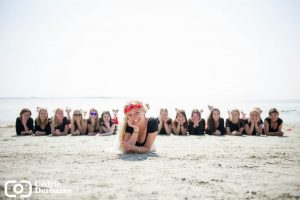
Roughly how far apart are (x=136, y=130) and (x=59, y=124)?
5747 millimetres

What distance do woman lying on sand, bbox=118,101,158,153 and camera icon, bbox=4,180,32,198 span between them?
2.47m

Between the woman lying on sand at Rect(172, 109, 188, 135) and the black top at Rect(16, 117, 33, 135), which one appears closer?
the black top at Rect(16, 117, 33, 135)

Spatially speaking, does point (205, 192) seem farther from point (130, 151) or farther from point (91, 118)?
point (91, 118)

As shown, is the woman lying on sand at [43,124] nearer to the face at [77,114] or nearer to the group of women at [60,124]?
the group of women at [60,124]

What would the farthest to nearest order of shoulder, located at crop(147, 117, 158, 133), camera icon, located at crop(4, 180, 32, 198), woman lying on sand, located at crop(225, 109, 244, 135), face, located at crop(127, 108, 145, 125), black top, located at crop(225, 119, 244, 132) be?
black top, located at crop(225, 119, 244, 132) < woman lying on sand, located at crop(225, 109, 244, 135) < shoulder, located at crop(147, 117, 158, 133) < face, located at crop(127, 108, 145, 125) < camera icon, located at crop(4, 180, 32, 198)

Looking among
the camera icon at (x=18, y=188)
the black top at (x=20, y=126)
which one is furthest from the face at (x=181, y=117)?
the camera icon at (x=18, y=188)

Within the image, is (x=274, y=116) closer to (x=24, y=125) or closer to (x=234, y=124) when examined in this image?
(x=234, y=124)

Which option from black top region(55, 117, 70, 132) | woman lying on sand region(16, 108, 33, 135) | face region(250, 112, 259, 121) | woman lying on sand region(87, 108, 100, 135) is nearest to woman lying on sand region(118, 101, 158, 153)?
woman lying on sand region(87, 108, 100, 135)

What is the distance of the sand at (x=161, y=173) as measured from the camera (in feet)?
10.6

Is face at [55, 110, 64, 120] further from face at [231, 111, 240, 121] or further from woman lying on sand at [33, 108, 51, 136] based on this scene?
face at [231, 111, 240, 121]

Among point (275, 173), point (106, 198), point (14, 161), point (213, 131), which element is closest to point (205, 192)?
point (106, 198)

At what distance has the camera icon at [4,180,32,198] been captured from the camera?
3142 millimetres
